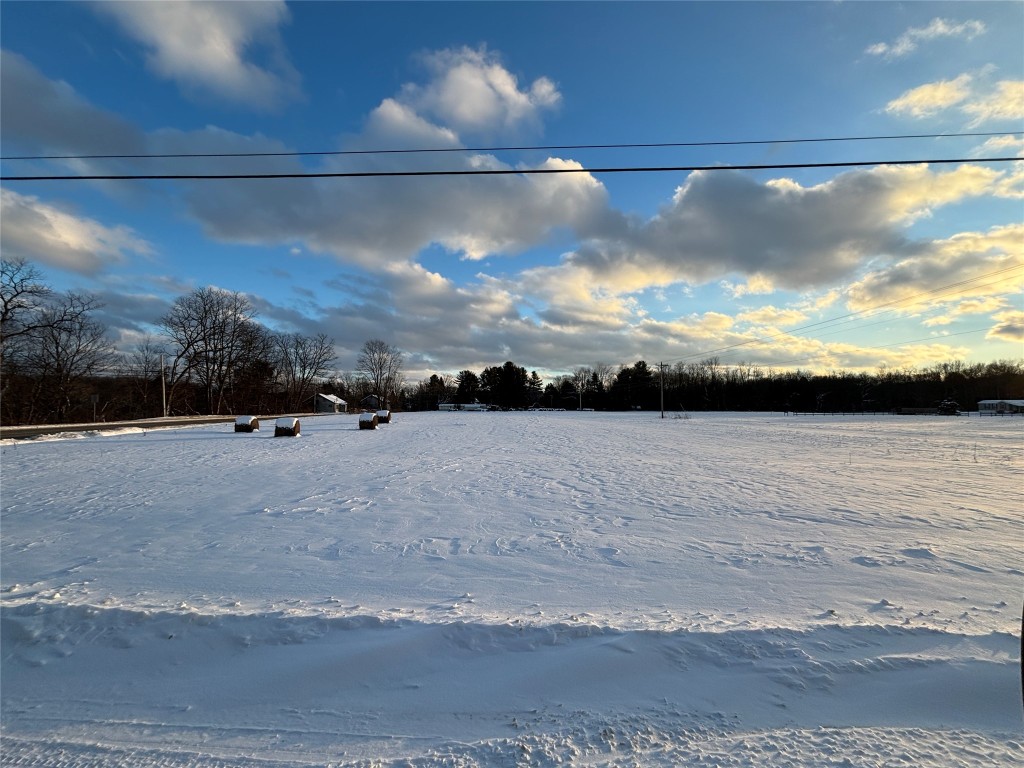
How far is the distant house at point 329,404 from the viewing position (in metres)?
84.8

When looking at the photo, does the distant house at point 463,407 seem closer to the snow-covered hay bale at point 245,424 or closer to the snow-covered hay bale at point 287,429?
the snow-covered hay bale at point 245,424

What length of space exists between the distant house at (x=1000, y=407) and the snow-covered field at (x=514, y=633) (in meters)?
104

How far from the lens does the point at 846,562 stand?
617 cm

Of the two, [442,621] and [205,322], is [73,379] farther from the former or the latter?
[442,621]

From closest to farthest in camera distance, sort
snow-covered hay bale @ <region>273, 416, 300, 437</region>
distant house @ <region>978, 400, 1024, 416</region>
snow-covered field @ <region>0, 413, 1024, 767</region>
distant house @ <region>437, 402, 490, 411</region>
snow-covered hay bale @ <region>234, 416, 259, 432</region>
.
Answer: snow-covered field @ <region>0, 413, 1024, 767</region>
snow-covered hay bale @ <region>273, 416, 300, 437</region>
snow-covered hay bale @ <region>234, 416, 259, 432</region>
distant house @ <region>978, 400, 1024, 416</region>
distant house @ <region>437, 402, 490, 411</region>

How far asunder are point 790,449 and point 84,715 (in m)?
24.4

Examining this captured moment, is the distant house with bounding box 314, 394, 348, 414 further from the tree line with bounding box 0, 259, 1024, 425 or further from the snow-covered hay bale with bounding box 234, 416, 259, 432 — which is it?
the snow-covered hay bale with bounding box 234, 416, 259, 432

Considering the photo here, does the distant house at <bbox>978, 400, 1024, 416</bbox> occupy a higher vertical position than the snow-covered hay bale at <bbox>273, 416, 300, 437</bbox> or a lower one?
higher

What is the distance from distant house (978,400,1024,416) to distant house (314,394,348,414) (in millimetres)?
107439

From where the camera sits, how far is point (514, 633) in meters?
4.24

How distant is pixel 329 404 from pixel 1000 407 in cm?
11829

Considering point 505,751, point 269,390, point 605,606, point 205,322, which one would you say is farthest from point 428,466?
point 269,390

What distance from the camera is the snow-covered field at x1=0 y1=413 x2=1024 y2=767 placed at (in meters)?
3.05

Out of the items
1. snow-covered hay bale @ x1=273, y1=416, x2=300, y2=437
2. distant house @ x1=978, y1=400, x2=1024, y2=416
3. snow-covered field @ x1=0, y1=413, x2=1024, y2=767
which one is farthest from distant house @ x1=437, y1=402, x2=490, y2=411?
snow-covered field @ x1=0, y1=413, x2=1024, y2=767
